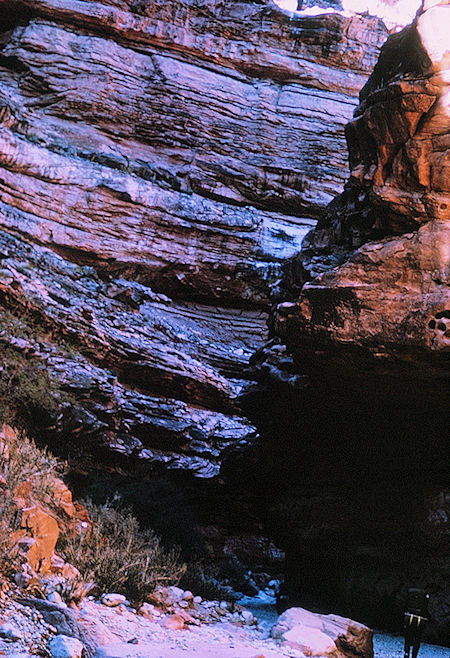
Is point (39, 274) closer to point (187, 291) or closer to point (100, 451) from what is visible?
point (100, 451)

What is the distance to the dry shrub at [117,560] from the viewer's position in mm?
6586

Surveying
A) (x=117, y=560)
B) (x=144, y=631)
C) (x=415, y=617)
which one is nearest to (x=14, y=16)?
(x=117, y=560)

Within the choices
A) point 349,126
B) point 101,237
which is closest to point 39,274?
point 101,237

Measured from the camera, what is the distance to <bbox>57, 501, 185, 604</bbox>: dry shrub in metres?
6.59

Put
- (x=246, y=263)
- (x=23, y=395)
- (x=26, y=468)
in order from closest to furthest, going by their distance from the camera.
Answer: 1. (x=26, y=468)
2. (x=23, y=395)
3. (x=246, y=263)

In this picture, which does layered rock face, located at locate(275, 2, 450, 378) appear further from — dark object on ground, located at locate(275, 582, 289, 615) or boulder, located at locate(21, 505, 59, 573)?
boulder, located at locate(21, 505, 59, 573)

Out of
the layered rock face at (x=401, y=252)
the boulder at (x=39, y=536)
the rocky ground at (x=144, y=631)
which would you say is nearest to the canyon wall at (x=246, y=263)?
the layered rock face at (x=401, y=252)

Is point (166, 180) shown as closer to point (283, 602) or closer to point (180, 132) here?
point (180, 132)

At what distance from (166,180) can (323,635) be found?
17169 mm

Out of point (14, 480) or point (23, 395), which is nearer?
point (14, 480)

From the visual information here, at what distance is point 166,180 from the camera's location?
2062 cm

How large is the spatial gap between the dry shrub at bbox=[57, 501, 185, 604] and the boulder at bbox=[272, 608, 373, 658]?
5.39 feet

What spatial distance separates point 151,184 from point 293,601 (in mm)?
14758

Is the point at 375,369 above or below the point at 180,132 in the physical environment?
below
